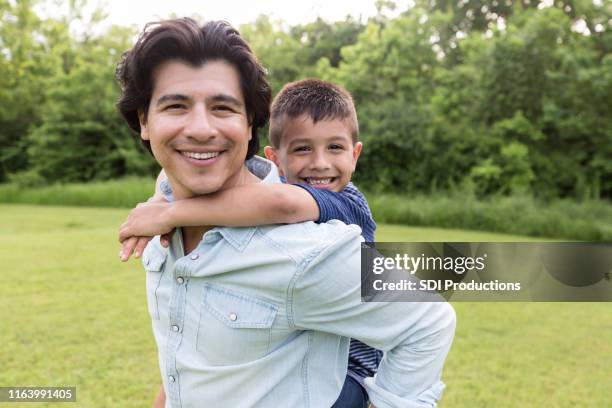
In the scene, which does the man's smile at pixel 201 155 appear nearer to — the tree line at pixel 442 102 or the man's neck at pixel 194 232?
the man's neck at pixel 194 232

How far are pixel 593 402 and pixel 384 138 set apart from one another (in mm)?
12114

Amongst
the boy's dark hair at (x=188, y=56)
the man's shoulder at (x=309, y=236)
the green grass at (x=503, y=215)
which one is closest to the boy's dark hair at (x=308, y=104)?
the boy's dark hair at (x=188, y=56)

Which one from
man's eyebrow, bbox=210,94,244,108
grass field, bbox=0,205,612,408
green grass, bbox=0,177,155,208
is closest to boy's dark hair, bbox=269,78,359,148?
man's eyebrow, bbox=210,94,244,108

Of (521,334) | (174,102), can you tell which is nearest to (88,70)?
(521,334)

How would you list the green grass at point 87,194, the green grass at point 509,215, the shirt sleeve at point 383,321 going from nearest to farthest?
the shirt sleeve at point 383,321 → the green grass at point 509,215 → the green grass at point 87,194

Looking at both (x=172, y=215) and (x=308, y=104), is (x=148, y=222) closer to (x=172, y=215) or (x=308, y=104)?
(x=172, y=215)

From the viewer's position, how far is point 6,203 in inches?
719

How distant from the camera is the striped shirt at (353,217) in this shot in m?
1.28

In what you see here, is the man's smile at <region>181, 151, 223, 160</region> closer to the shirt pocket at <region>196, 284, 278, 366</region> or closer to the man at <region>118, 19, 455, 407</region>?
the man at <region>118, 19, 455, 407</region>

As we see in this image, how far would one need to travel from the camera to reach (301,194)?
1.25 meters

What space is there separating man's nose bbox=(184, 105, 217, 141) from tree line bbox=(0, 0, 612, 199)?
13.9 metres

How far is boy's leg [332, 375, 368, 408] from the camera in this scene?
1.35 m

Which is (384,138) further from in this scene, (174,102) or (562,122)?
(174,102)

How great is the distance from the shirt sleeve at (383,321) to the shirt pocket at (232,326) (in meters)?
0.06
